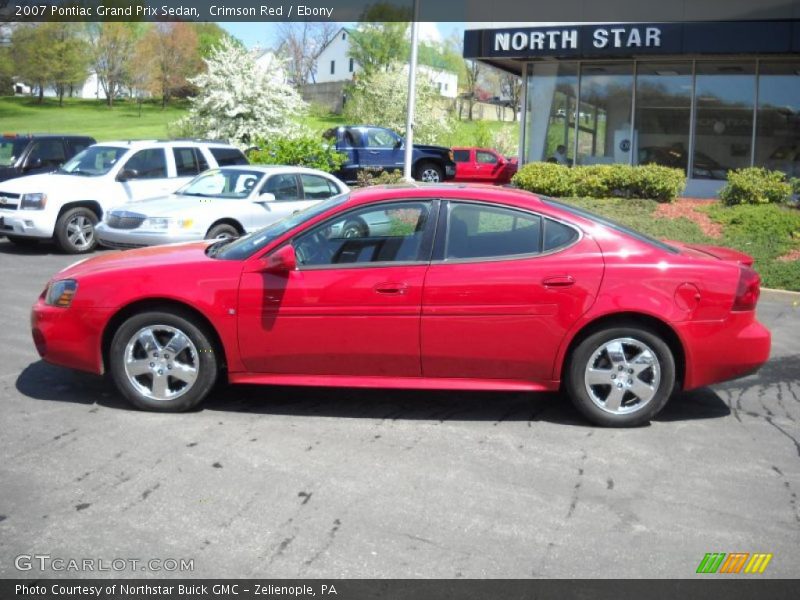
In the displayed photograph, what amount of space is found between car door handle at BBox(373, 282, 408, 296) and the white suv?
32.3ft

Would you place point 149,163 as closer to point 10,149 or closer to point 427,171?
point 10,149

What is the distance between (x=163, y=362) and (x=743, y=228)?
11642 mm

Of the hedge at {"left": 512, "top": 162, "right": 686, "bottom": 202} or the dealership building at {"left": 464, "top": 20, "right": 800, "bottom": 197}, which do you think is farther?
the dealership building at {"left": 464, "top": 20, "right": 800, "bottom": 197}

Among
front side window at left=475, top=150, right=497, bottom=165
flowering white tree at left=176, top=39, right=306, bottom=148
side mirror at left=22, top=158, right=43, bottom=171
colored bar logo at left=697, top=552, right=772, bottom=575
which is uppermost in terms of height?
flowering white tree at left=176, top=39, right=306, bottom=148

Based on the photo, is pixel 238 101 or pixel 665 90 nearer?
pixel 665 90

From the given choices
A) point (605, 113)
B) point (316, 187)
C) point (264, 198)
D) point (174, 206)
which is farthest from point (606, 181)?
point (174, 206)

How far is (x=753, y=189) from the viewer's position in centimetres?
1723

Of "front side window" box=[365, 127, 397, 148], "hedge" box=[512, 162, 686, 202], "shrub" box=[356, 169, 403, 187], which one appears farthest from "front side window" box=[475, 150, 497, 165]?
"hedge" box=[512, 162, 686, 202]

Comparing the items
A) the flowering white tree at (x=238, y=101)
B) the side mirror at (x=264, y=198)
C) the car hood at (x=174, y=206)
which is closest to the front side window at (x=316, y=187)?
the side mirror at (x=264, y=198)

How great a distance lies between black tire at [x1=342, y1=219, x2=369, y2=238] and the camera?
21.1 ft

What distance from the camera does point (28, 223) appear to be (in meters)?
14.5

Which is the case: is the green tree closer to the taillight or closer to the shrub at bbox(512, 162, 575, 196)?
the shrub at bbox(512, 162, 575, 196)

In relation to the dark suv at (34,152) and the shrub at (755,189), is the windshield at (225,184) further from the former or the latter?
the shrub at (755,189)

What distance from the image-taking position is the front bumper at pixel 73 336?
6.41m
